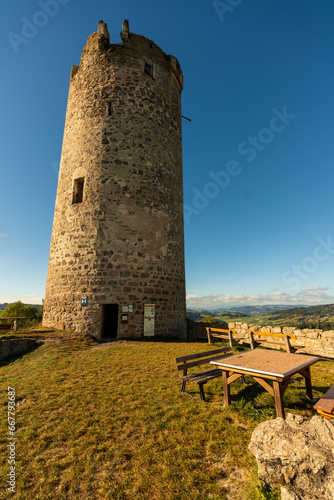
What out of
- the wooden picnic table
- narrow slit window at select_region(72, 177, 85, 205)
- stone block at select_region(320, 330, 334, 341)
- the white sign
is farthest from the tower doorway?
stone block at select_region(320, 330, 334, 341)

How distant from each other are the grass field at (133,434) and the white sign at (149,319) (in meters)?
4.34

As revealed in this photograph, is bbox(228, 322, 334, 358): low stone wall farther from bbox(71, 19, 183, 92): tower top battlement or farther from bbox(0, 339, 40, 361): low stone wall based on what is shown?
bbox(71, 19, 183, 92): tower top battlement

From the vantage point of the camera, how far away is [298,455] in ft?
7.75

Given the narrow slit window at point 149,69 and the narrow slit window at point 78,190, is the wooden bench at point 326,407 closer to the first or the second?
the narrow slit window at point 78,190

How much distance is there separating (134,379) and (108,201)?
25.9 ft

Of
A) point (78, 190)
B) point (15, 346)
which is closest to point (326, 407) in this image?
point (15, 346)

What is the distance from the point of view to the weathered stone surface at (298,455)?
7.13ft

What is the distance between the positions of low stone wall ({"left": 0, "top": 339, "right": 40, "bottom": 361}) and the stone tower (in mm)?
1880

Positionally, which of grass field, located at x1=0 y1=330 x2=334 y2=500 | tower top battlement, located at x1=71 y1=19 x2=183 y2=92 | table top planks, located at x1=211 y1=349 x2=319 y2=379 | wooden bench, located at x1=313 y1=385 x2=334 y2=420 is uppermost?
tower top battlement, located at x1=71 y1=19 x2=183 y2=92

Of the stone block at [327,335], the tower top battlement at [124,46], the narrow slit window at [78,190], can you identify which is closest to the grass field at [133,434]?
the stone block at [327,335]

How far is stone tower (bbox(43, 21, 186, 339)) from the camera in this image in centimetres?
1080

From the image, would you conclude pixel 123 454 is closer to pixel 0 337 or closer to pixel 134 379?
pixel 134 379

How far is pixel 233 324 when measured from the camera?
11.9 m

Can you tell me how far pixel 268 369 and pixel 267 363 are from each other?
1.43 ft
